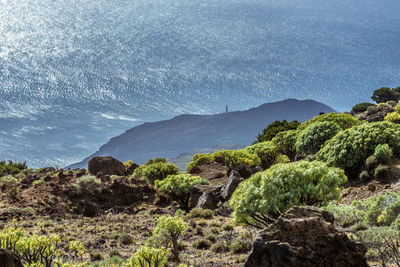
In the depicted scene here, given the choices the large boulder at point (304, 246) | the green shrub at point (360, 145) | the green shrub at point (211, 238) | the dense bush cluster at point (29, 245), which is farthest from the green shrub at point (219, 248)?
the green shrub at point (360, 145)

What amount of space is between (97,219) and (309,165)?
13.5 meters

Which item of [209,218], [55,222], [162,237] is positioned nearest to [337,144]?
[209,218]

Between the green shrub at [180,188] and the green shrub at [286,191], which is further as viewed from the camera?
the green shrub at [180,188]

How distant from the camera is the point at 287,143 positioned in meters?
35.5

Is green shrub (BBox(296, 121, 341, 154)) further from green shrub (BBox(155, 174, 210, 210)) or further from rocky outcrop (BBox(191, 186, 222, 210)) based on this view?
Result: green shrub (BBox(155, 174, 210, 210))

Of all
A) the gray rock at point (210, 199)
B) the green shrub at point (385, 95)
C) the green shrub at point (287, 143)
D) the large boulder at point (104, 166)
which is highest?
the green shrub at point (385, 95)

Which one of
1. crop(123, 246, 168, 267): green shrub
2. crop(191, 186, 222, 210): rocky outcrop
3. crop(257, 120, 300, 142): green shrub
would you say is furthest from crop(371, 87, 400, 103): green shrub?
crop(123, 246, 168, 267): green shrub

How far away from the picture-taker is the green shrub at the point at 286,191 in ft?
33.2

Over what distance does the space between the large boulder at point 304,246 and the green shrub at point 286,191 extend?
4.62m

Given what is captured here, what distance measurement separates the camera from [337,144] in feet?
64.6

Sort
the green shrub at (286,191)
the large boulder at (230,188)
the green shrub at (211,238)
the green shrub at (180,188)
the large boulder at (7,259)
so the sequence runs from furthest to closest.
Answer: the green shrub at (180,188) < the large boulder at (230,188) < the green shrub at (211,238) < the green shrub at (286,191) < the large boulder at (7,259)

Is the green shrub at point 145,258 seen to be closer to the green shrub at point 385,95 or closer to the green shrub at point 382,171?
the green shrub at point 382,171

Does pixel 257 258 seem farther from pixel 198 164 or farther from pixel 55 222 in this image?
pixel 198 164

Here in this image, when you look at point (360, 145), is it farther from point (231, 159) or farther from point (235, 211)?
point (231, 159)
